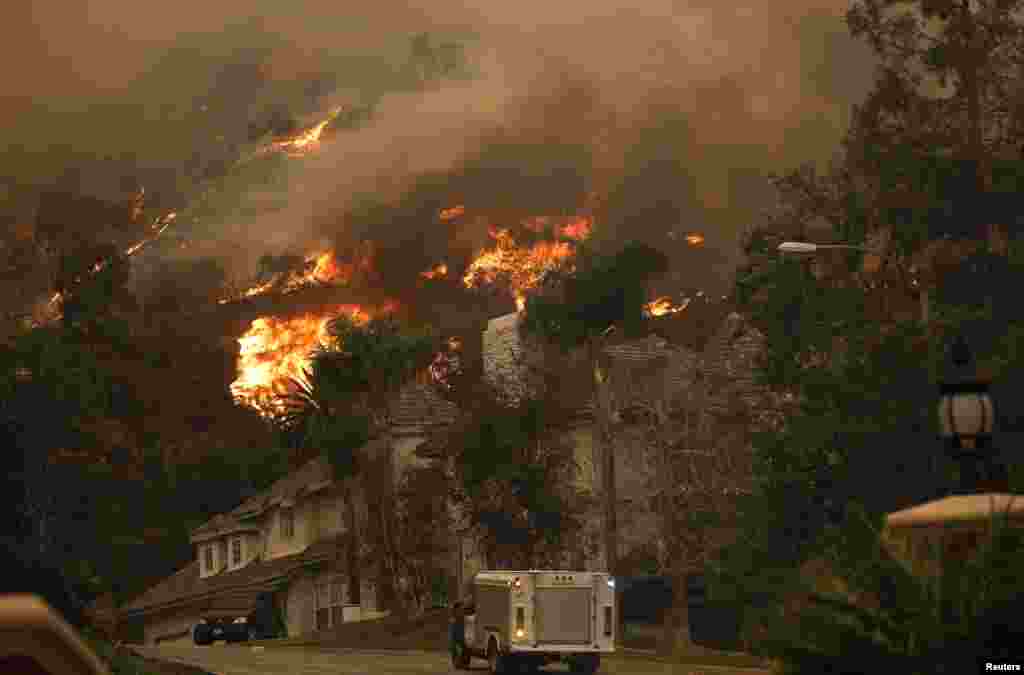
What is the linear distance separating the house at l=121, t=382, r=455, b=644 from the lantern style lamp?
61765 mm

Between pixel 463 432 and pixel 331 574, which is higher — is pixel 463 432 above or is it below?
above

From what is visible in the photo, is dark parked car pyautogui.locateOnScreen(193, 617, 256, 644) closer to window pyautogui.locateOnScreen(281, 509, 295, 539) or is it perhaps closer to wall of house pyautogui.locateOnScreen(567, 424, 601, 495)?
window pyautogui.locateOnScreen(281, 509, 295, 539)

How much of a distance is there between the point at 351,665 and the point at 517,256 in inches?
5720

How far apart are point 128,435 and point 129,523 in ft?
23.5

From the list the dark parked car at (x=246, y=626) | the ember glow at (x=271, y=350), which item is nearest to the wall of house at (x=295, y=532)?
the dark parked car at (x=246, y=626)

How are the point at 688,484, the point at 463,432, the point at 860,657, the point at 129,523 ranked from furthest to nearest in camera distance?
1. the point at 129,523
2. the point at 463,432
3. the point at 688,484
4. the point at 860,657

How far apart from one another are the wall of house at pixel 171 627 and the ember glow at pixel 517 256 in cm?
8420

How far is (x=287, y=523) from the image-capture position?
86.7 m

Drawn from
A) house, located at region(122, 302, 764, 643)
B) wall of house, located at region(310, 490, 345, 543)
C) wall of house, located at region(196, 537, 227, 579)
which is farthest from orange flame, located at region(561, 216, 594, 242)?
wall of house, located at region(310, 490, 345, 543)

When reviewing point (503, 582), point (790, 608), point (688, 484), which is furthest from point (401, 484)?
point (790, 608)

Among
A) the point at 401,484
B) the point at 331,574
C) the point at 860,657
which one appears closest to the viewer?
the point at 860,657

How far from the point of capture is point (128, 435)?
108000 mm

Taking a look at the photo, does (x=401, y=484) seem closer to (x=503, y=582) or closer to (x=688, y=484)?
(x=688, y=484)

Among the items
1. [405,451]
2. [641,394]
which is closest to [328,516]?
[405,451]
